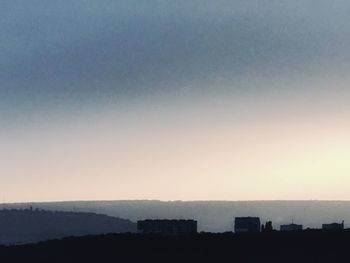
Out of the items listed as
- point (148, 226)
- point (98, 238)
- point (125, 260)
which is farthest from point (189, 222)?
point (125, 260)

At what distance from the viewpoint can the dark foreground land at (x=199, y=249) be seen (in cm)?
5738

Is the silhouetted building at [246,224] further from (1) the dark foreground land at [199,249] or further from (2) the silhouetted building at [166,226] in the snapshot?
(1) the dark foreground land at [199,249]

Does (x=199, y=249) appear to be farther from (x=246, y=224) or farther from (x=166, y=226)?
(x=246, y=224)

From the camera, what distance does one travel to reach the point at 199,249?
195ft

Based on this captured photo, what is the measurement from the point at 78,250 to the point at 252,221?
2909 centimetres

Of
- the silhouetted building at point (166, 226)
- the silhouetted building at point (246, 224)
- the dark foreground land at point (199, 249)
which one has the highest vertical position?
the silhouetted building at point (246, 224)

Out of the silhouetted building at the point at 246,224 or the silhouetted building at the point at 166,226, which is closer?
the silhouetted building at the point at 166,226

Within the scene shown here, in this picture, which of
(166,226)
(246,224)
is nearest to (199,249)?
(166,226)

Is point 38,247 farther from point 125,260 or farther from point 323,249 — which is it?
point 323,249

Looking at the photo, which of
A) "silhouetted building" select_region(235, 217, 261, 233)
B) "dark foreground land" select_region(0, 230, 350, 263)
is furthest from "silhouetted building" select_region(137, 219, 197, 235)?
"dark foreground land" select_region(0, 230, 350, 263)

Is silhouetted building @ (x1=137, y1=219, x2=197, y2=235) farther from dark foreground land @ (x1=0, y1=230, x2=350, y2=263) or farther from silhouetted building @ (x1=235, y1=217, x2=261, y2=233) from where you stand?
dark foreground land @ (x1=0, y1=230, x2=350, y2=263)

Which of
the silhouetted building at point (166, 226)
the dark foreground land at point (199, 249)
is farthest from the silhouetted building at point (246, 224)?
the dark foreground land at point (199, 249)

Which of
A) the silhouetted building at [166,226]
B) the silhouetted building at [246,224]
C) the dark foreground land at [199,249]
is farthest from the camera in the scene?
the silhouetted building at [246,224]

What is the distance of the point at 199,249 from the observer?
59.4m
